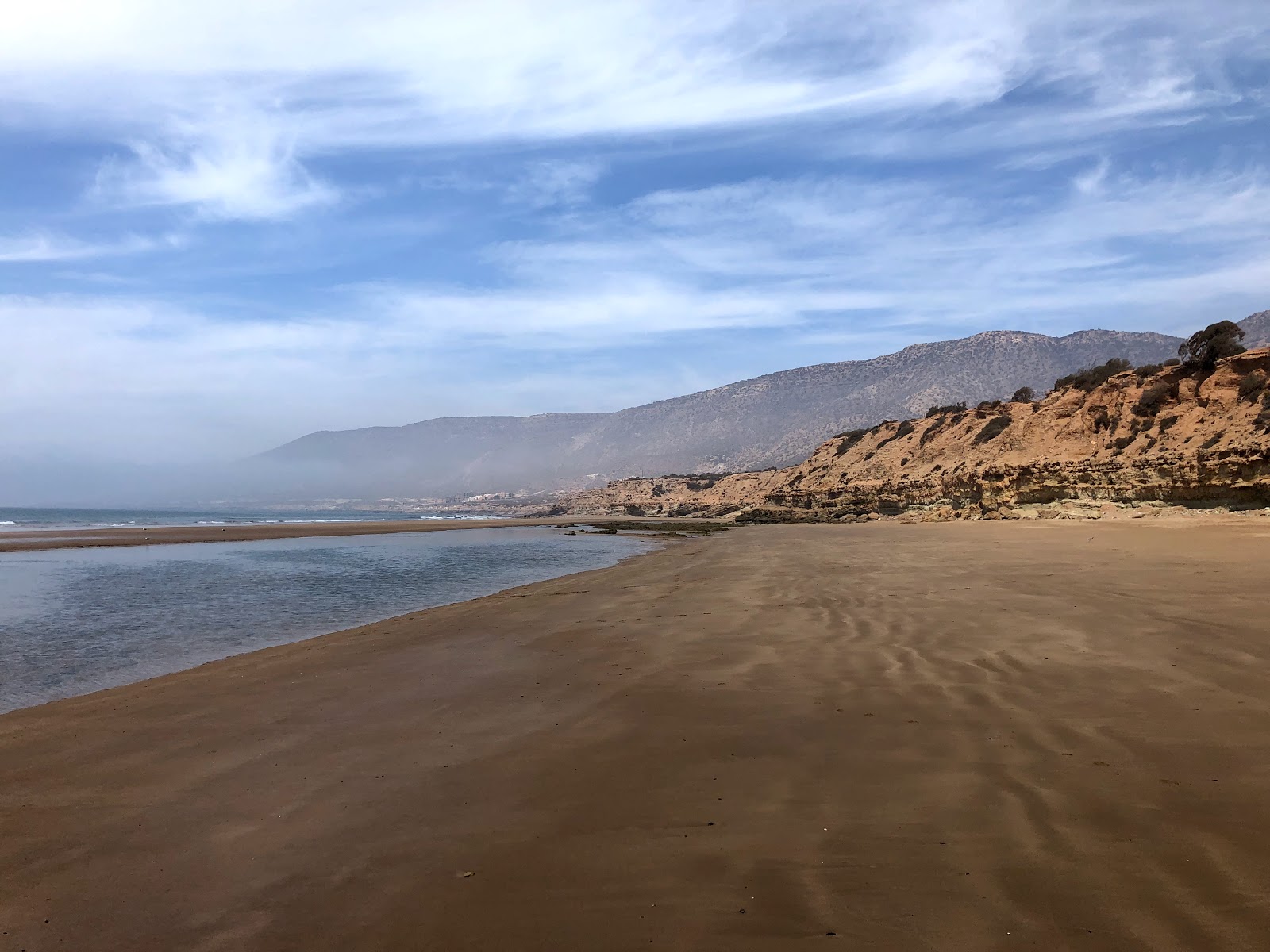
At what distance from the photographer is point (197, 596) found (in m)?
16.0

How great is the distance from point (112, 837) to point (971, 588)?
11.0 meters

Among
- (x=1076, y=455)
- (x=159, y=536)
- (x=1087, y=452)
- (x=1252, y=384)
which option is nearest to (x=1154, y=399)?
(x=1087, y=452)

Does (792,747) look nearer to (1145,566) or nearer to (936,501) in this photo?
(1145,566)

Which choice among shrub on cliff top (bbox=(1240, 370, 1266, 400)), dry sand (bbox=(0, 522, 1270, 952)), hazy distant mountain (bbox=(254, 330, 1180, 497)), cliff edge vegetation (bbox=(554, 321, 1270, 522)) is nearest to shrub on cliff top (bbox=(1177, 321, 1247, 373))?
cliff edge vegetation (bbox=(554, 321, 1270, 522))

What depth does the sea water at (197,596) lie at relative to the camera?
30.8 feet

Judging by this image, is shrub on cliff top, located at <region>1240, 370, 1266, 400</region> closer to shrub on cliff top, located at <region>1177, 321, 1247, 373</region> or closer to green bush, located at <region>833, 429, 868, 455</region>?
shrub on cliff top, located at <region>1177, 321, 1247, 373</region>

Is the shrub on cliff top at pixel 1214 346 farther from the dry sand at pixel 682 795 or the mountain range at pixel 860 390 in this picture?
the mountain range at pixel 860 390

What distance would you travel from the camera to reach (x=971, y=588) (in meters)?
11.2

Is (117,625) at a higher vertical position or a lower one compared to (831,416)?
lower

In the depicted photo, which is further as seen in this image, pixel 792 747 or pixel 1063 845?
pixel 792 747

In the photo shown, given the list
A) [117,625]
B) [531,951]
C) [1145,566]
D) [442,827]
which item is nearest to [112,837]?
[442,827]

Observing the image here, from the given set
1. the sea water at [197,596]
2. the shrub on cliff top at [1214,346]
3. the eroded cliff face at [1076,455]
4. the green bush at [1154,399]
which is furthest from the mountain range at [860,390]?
the sea water at [197,596]

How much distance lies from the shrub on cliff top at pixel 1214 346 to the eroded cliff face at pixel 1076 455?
0.73 meters

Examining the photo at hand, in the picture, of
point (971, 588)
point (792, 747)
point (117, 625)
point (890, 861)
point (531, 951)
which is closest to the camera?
point (531, 951)
